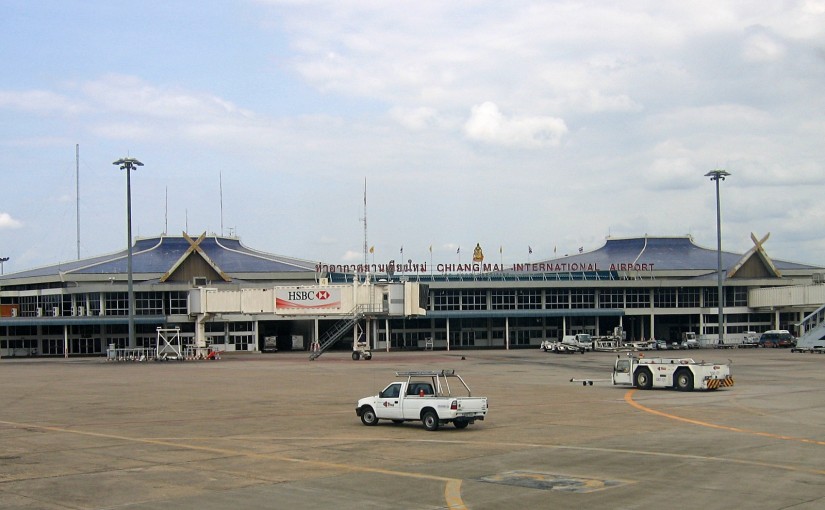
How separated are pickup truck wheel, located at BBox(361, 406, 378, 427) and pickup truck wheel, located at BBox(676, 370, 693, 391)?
2357 centimetres

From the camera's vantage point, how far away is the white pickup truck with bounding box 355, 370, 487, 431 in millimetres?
34816

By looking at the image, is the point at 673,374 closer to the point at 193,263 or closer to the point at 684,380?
the point at 684,380

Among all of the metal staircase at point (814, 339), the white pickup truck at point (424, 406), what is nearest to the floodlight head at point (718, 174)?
the metal staircase at point (814, 339)

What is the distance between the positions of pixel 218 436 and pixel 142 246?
416 ft

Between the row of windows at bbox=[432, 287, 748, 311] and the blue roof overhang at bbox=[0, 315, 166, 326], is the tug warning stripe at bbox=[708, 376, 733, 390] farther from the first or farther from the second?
the blue roof overhang at bbox=[0, 315, 166, 326]

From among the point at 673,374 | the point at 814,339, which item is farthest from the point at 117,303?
the point at 673,374

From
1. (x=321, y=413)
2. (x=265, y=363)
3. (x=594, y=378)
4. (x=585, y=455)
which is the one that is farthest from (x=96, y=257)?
(x=585, y=455)

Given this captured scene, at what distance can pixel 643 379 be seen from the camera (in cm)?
5566

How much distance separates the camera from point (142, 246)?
154m

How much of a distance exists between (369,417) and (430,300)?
4016 inches

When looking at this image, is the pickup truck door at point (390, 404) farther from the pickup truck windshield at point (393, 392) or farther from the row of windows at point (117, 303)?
the row of windows at point (117, 303)

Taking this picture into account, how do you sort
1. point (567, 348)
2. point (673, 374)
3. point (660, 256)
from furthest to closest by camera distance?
point (660, 256) → point (567, 348) → point (673, 374)

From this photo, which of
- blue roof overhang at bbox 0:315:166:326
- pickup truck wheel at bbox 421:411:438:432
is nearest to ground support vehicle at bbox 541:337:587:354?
blue roof overhang at bbox 0:315:166:326

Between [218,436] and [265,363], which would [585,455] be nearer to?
[218,436]
